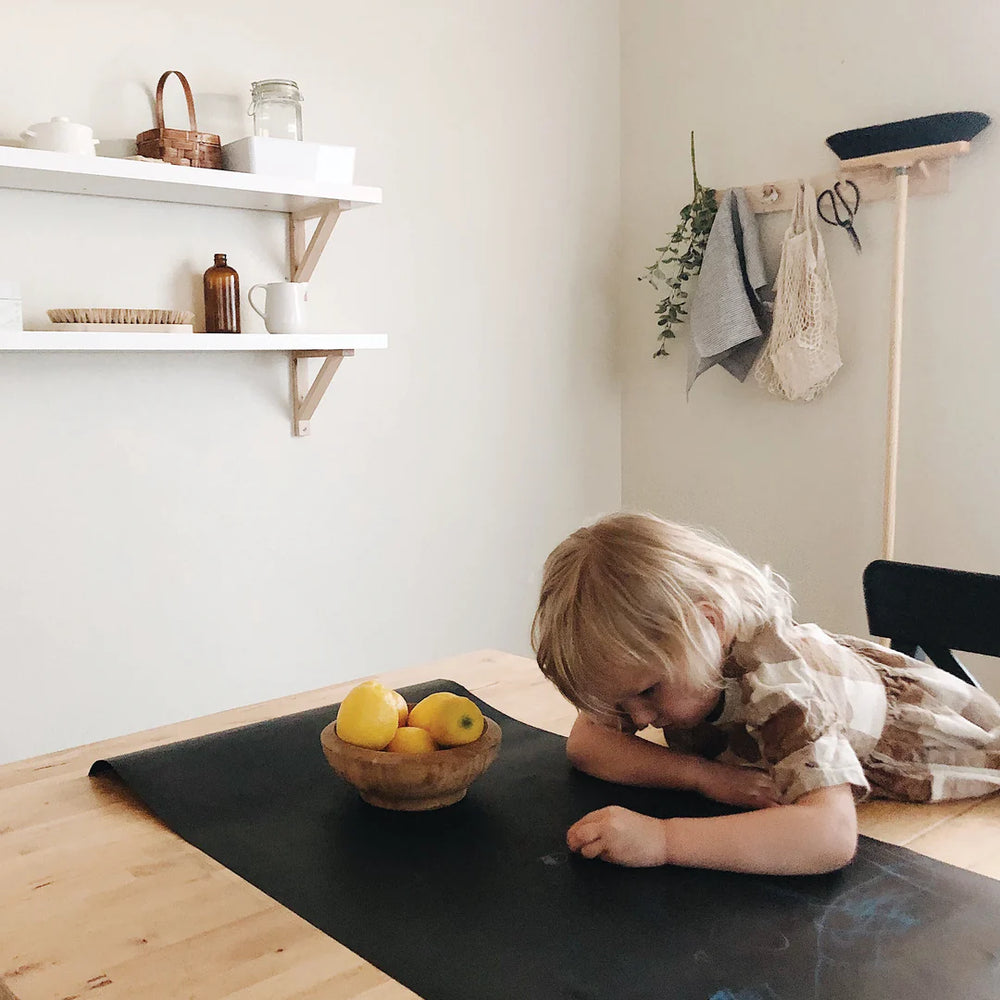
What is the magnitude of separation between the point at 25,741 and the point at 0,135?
1227 millimetres

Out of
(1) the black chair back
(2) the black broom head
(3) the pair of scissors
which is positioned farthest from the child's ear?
(3) the pair of scissors

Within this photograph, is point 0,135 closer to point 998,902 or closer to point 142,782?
point 142,782

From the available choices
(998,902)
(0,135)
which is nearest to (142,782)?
(998,902)

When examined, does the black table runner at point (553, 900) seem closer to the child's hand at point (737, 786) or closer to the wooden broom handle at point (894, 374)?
the child's hand at point (737, 786)

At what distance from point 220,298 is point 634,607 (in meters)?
1.50

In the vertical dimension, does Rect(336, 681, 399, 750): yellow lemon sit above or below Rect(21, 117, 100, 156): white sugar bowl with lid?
below

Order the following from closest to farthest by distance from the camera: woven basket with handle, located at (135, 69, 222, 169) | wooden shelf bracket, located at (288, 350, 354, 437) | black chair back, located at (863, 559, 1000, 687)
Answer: black chair back, located at (863, 559, 1000, 687) → woven basket with handle, located at (135, 69, 222, 169) → wooden shelf bracket, located at (288, 350, 354, 437)

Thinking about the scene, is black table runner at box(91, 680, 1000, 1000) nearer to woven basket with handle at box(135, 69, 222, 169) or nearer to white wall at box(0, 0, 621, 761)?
white wall at box(0, 0, 621, 761)

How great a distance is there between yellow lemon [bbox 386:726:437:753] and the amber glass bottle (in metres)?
1.39

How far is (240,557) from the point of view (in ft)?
8.24

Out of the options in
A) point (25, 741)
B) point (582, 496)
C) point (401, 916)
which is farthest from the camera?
point (582, 496)

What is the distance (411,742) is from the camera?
44.7 inches

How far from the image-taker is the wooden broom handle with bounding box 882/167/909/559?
7.98 feet

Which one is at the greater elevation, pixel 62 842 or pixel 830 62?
pixel 830 62
